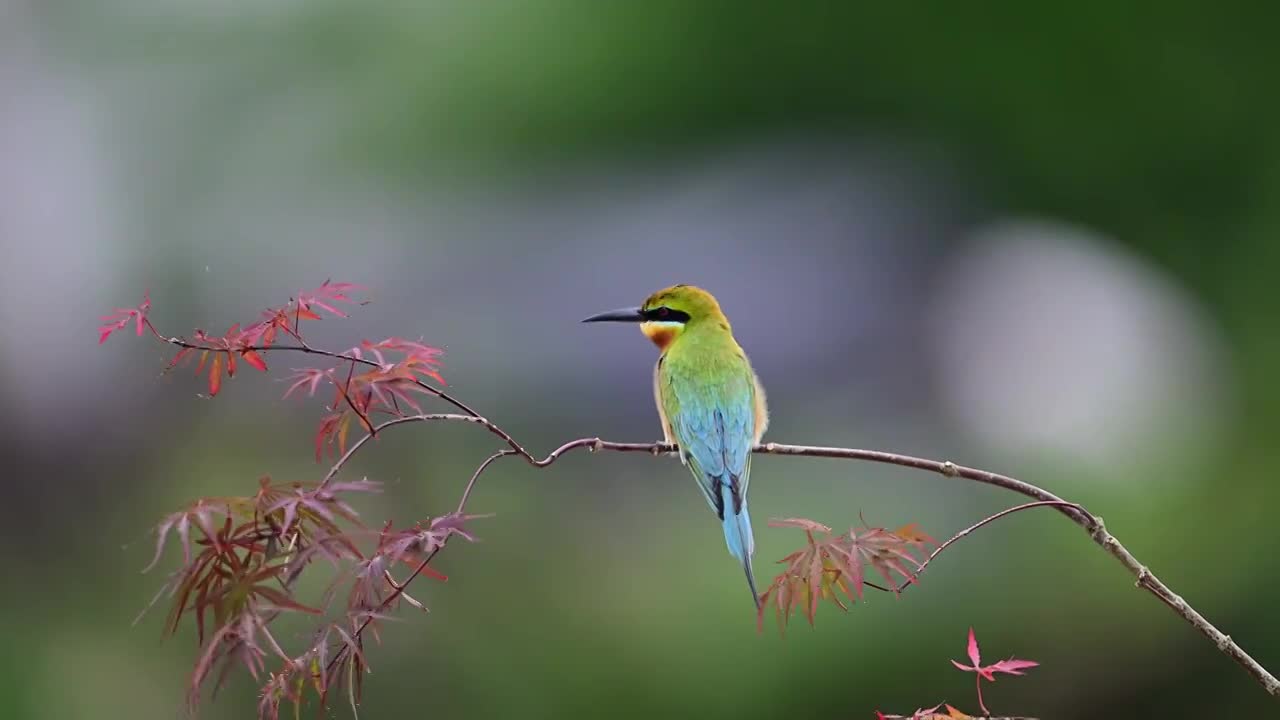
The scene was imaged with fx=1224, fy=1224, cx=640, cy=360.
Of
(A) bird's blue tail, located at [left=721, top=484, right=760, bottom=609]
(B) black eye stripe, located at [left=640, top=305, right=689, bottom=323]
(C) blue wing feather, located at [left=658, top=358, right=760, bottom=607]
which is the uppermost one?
(B) black eye stripe, located at [left=640, top=305, right=689, bottom=323]

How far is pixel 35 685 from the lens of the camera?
267 cm

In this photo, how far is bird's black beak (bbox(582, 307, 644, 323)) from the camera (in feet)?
3.69

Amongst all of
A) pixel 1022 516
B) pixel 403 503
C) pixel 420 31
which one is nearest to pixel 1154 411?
pixel 1022 516

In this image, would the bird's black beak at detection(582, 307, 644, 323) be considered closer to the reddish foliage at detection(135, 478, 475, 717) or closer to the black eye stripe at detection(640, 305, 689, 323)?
the black eye stripe at detection(640, 305, 689, 323)

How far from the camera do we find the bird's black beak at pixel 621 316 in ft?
3.69

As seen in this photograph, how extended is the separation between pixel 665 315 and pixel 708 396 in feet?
0.41

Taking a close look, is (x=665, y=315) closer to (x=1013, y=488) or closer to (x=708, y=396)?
(x=708, y=396)

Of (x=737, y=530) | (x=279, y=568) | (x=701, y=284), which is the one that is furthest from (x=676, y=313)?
(x=701, y=284)

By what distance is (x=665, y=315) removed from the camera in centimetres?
121

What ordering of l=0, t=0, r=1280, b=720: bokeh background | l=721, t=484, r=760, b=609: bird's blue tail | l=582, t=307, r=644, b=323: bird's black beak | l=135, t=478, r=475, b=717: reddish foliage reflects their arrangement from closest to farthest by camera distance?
l=135, t=478, r=475, b=717: reddish foliage
l=721, t=484, r=760, b=609: bird's blue tail
l=582, t=307, r=644, b=323: bird's black beak
l=0, t=0, r=1280, b=720: bokeh background

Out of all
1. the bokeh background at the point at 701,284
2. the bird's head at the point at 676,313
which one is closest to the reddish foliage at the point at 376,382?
the bird's head at the point at 676,313

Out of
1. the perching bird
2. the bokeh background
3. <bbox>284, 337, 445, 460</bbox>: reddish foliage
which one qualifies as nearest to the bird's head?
the perching bird

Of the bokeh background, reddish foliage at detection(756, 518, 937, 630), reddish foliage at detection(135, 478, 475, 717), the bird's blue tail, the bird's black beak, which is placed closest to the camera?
reddish foliage at detection(135, 478, 475, 717)

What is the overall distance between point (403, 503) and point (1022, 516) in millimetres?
1244
